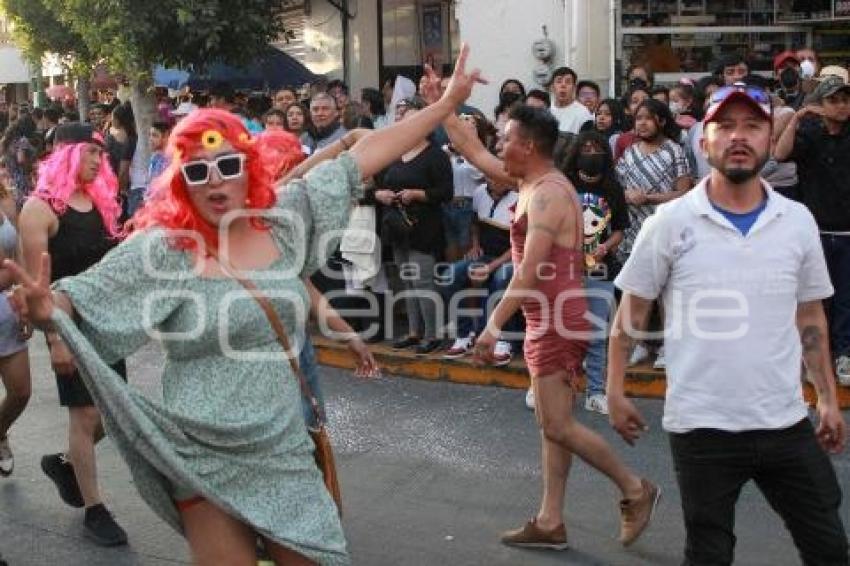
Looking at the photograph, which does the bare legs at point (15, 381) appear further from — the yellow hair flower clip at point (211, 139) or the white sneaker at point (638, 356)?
the white sneaker at point (638, 356)

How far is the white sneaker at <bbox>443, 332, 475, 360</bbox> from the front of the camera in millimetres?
8828

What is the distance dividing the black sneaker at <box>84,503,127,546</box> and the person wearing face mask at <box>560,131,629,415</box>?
3300 millimetres

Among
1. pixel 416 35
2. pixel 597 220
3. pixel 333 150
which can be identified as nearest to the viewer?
pixel 333 150

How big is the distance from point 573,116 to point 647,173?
1.74 m

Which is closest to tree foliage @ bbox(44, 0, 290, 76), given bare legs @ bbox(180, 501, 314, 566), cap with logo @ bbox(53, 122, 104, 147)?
cap with logo @ bbox(53, 122, 104, 147)

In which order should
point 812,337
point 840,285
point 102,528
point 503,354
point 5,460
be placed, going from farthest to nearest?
point 503,354
point 840,285
point 5,460
point 102,528
point 812,337

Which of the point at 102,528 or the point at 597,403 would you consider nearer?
the point at 102,528

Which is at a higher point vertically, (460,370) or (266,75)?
(266,75)

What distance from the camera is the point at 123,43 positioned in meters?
13.6

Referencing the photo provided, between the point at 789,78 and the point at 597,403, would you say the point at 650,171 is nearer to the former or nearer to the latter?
the point at 597,403

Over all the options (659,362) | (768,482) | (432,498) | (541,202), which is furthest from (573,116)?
(768,482)

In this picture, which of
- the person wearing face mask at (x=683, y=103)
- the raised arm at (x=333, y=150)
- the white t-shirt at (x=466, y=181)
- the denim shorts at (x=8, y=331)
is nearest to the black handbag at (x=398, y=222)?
the white t-shirt at (x=466, y=181)

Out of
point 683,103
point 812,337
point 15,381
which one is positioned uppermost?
point 683,103

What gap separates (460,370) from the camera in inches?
341
